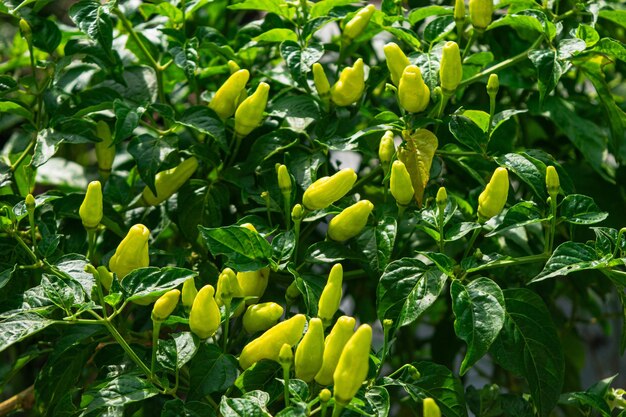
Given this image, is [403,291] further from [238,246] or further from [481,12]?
[481,12]

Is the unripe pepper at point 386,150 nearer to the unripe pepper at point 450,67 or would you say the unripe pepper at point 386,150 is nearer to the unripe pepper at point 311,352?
the unripe pepper at point 450,67

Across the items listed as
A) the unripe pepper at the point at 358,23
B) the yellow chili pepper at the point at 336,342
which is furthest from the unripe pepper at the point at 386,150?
the yellow chili pepper at the point at 336,342

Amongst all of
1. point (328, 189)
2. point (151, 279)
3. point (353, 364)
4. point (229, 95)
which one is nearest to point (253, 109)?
point (229, 95)

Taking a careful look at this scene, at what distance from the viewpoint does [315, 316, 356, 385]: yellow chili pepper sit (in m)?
0.72

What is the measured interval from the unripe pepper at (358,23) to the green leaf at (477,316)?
1.14 feet

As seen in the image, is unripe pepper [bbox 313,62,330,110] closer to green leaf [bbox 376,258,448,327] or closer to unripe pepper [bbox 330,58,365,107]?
unripe pepper [bbox 330,58,365,107]

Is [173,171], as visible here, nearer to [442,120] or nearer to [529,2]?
[442,120]

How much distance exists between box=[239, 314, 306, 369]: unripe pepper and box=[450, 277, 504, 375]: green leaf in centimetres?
13

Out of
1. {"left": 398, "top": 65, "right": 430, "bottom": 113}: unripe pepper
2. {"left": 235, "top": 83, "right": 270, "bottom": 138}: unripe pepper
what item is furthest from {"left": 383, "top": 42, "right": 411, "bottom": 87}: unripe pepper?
{"left": 235, "top": 83, "right": 270, "bottom": 138}: unripe pepper

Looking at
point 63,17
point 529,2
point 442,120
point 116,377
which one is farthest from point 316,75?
point 63,17

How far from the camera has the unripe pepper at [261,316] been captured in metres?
0.86

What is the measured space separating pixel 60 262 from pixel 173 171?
20 centimetres

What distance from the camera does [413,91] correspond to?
0.88 metres

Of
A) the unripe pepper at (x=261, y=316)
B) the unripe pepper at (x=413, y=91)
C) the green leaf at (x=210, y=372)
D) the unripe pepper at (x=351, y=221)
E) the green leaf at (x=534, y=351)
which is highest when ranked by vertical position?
the unripe pepper at (x=413, y=91)
